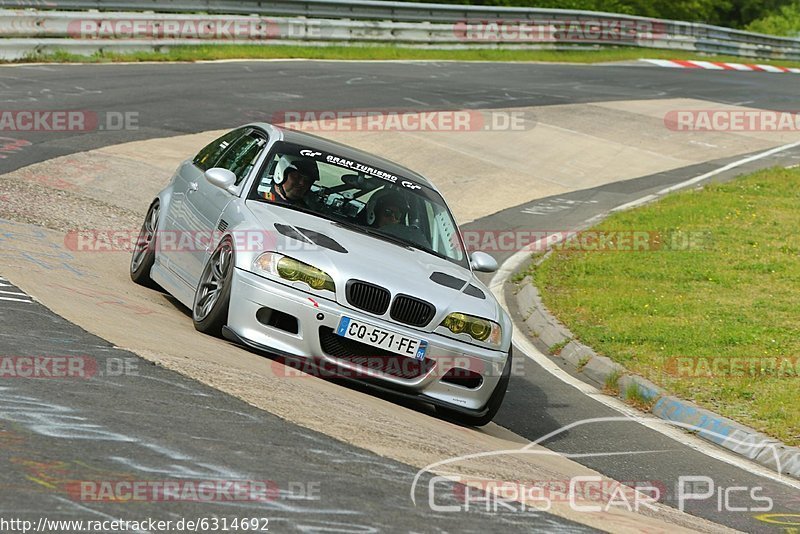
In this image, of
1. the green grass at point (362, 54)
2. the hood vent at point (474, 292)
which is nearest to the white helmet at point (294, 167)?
the hood vent at point (474, 292)

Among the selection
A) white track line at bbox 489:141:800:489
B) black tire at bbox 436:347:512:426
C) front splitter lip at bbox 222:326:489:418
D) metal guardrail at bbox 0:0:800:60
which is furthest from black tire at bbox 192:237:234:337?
metal guardrail at bbox 0:0:800:60

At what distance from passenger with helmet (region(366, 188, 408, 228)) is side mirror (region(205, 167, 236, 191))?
104 centimetres

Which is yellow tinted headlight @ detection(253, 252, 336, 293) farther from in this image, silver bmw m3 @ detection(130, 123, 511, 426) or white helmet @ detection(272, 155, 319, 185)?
white helmet @ detection(272, 155, 319, 185)

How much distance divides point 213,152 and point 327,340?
2.98 m

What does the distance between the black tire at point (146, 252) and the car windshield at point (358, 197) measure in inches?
56.4

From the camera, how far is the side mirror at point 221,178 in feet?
28.5

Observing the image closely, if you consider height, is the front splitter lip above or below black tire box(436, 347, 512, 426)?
above

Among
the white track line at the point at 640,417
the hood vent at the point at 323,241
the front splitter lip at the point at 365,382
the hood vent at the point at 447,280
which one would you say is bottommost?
the white track line at the point at 640,417

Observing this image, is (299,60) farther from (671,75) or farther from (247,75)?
(671,75)

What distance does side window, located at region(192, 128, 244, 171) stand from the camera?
970cm

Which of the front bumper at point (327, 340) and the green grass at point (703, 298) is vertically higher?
the front bumper at point (327, 340)

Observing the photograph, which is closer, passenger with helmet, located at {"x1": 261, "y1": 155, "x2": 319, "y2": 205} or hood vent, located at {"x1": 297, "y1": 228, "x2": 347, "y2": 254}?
hood vent, located at {"x1": 297, "y1": 228, "x2": 347, "y2": 254}

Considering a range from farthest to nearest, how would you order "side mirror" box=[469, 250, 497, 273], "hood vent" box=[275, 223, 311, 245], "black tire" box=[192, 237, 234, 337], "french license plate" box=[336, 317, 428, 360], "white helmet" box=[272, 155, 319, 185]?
"side mirror" box=[469, 250, 497, 273] → "white helmet" box=[272, 155, 319, 185] → "hood vent" box=[275, 223, 311, 245] → "black tire" box=[192, 237, 234, 337] → "french license plate" box=[336, 317, 428, 360]

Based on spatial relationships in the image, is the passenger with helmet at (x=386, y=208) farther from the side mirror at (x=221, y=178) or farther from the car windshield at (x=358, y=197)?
the side mirror at (x=221, y=178)
